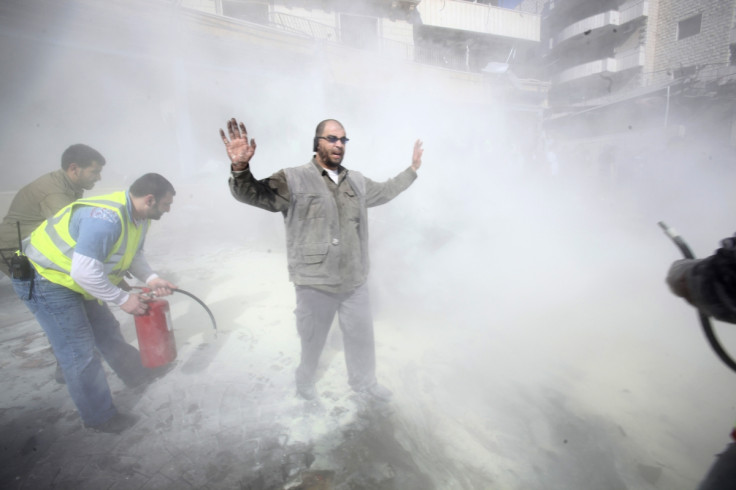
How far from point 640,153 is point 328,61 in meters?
14.4

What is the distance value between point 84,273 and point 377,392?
197cm

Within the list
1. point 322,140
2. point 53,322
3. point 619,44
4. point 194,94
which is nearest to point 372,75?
point 194,94

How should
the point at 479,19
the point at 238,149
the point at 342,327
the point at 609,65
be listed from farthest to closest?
the point at 609,65 → the point at 479,19 → the point at 342,327 → the point at 238,149

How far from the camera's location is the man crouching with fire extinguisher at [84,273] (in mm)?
1942

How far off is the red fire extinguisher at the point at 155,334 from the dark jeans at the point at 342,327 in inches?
44.9

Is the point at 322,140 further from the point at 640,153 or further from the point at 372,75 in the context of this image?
the point at 640,153

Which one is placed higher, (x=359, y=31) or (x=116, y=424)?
(x=359, y=31)

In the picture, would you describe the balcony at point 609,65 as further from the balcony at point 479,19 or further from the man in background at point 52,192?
the man in background at point 52,192

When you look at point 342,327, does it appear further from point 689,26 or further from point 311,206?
point 689,26

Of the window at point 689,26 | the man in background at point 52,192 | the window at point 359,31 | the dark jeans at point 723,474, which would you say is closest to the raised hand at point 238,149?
the man in background at point 52,192

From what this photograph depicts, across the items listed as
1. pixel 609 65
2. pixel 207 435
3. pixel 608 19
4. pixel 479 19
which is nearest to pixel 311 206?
pixel 207 435

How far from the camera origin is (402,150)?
9164mm

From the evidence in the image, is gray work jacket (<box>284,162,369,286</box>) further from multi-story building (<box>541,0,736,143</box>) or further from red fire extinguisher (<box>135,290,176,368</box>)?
Result: multi-story building (<box>541,0,736,143</box>)

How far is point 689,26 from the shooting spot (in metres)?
18.4
